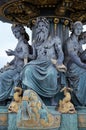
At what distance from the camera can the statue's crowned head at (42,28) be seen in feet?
29.2

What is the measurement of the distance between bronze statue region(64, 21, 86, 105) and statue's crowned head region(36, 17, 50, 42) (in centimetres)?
67

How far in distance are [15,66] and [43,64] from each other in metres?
1.18

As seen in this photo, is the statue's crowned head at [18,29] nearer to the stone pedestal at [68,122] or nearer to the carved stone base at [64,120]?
the carved stone base at [64,120]

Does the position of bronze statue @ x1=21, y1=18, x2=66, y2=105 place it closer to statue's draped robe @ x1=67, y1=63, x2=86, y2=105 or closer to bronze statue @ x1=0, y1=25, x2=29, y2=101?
bronze statue @ x1=0, y1=25, x2=29, y2=101

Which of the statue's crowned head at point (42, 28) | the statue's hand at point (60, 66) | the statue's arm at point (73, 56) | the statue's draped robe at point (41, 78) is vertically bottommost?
the statue's draped robe at point (41, 78)

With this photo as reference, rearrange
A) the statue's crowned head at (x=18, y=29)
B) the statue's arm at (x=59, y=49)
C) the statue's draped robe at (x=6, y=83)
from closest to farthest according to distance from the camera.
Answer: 1. the statue's arm at (x=59, y=49)
2. the statue's draped robe at (x=6, y=83)
3. the statue's crowned head at (x=18, y=29)

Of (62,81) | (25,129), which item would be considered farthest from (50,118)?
(62,81)

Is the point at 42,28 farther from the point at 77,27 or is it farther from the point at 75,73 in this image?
the point at 75,73

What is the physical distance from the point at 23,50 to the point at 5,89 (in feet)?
3.50

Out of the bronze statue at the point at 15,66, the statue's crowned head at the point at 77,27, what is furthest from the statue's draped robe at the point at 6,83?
the statue's crowned head at the point at 77,27

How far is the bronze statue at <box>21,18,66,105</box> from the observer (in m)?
8.46

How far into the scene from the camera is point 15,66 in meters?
9.60

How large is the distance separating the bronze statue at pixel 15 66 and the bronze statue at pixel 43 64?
13.2 inches

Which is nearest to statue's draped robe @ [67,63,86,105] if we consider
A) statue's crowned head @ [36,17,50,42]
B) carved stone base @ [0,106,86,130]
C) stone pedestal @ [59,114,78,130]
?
carved stone base @ [0,106,86,130]
